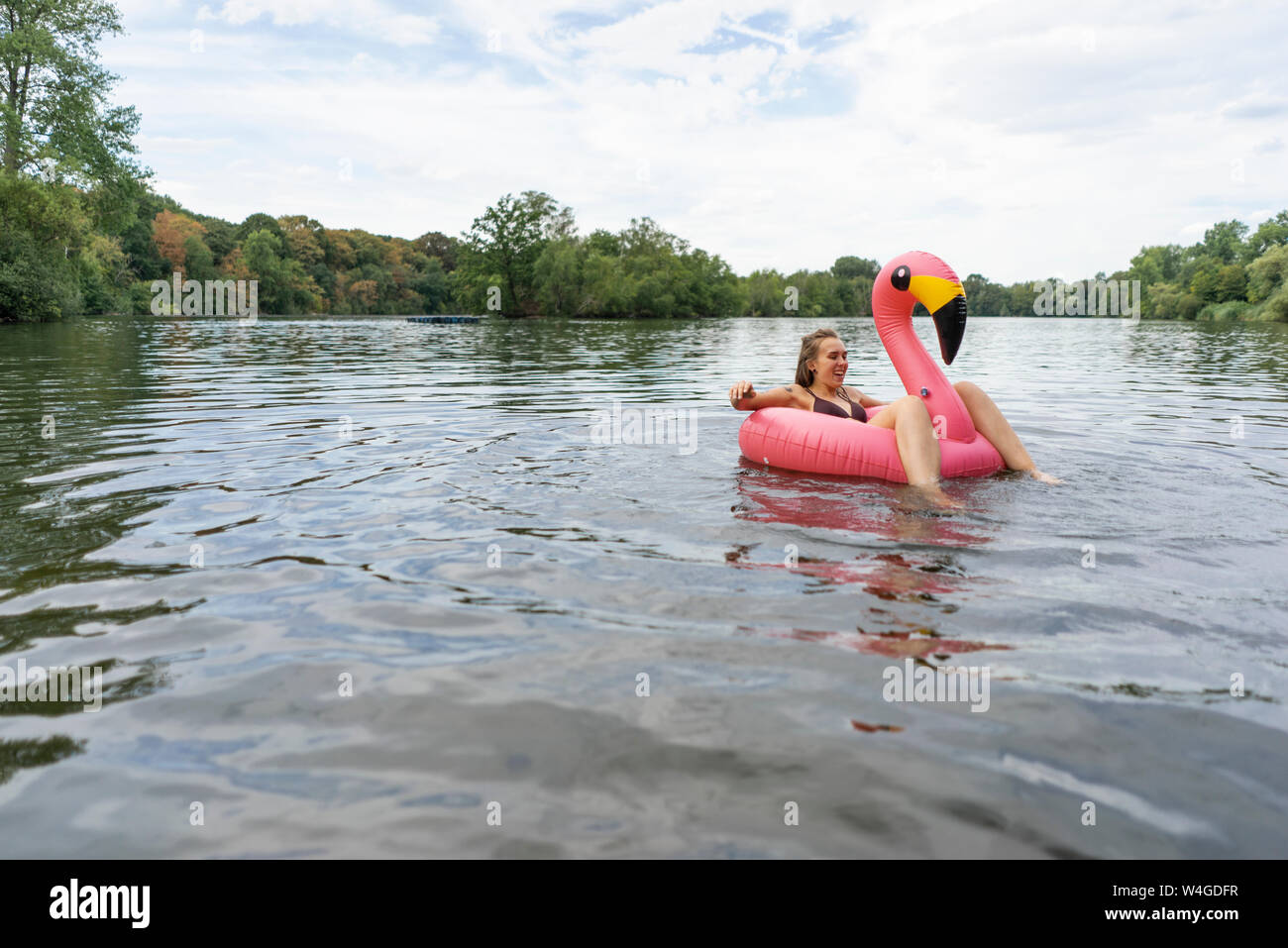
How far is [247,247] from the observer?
84062mm

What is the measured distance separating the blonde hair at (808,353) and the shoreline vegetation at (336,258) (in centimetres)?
3495

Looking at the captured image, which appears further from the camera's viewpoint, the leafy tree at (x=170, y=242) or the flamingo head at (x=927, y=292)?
the leafy tree at (x=170, y=242)

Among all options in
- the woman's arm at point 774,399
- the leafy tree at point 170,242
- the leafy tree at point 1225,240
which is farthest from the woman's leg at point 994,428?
the leafy tree at point 1225,240

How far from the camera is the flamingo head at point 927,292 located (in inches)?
251

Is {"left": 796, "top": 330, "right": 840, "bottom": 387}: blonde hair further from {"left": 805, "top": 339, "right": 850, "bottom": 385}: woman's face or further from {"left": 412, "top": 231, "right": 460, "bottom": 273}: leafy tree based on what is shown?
{"left": 412, "top": 231, "right": 460, "bottom": 273}: leafy tree

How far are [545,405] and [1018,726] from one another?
8.69 metres

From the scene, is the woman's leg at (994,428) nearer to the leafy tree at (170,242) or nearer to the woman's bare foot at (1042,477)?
the woman's bare foot at (1042,477)

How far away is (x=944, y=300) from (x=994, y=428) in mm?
1012

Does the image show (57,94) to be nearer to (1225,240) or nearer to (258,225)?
(258,225)

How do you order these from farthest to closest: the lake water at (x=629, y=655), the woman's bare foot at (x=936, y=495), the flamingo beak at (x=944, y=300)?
the flamingo beak at (x=944, y=300) < the woman's bare foot at (x=936, y=495) < the lake water at (x=629, y=655)

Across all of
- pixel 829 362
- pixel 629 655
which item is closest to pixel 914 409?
pixel 829 362

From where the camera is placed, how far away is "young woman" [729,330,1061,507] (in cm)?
582

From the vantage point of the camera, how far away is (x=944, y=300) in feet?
20.9
